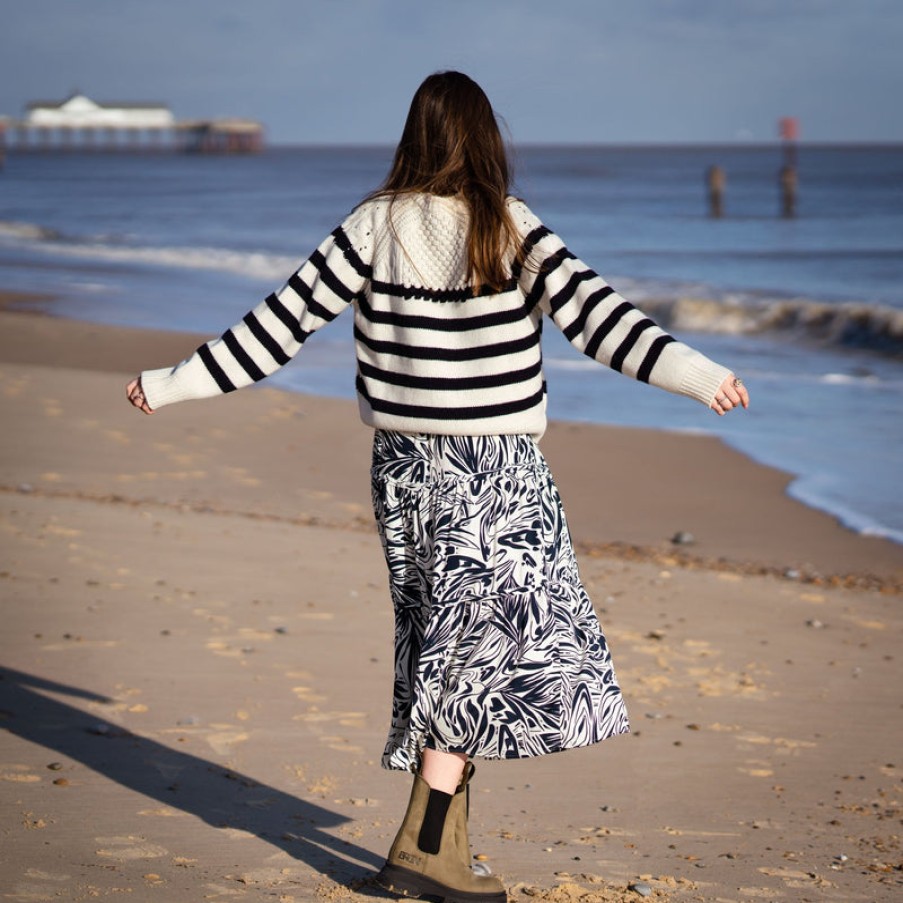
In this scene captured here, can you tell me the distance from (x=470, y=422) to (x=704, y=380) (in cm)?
49

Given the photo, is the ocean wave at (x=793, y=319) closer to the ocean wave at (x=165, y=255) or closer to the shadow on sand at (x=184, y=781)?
the ocean wave at (x=165, y=255)

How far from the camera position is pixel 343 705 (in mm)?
4340

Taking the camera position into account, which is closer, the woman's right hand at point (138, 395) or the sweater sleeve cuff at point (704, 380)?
the sweater sleeve cuff at point (704, 380)

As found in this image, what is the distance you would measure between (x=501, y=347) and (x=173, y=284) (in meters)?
20.4

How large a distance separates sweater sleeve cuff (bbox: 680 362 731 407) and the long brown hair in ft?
1.41

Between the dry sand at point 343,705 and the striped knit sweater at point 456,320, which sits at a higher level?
the striped knit sweater at point 456,320

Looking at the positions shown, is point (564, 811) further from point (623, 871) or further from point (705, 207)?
point (705, 207)

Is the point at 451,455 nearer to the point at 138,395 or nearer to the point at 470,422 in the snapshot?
the point at 470,422

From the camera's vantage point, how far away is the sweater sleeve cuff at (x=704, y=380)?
2709 mm

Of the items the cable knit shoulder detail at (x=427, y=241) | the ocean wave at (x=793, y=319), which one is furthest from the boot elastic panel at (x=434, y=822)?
the ocean wave at (x=793, y=319)

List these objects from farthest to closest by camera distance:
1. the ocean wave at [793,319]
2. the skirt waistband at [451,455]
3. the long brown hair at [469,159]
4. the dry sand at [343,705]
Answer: the ocean wave at [793,319] < the dry sand at [343,705] < the skirt waistband at [451,455] < the long brown hair at [469,159]

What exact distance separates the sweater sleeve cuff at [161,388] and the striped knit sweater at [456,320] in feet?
0.61

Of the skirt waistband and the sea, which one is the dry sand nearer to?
the skirt waistband

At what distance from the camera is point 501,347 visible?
9.07ft
